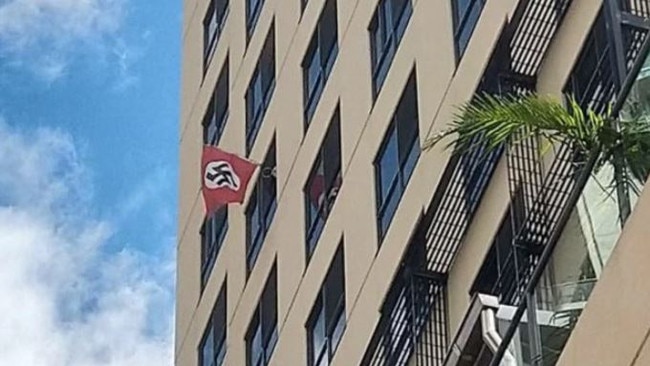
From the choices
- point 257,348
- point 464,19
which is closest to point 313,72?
point 257,348

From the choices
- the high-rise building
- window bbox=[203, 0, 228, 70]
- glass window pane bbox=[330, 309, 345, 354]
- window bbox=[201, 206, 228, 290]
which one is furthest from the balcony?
window bbox=[203, 0, 228, 70]

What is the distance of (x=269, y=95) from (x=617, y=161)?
1973cm

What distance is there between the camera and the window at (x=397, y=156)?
26453mm

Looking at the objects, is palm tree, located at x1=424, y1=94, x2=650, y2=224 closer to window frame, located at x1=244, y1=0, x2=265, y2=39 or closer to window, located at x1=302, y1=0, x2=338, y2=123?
window, located at x1=302, y1=0, x2=338, y2=123

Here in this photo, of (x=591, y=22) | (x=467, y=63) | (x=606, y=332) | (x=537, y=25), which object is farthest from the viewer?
(x=467, y=63)

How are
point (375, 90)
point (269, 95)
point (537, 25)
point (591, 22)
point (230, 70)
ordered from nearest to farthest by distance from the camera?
point (591, 22) → point (537, 25) → point (375, 90) → point (269, 95) → point (230, 70)

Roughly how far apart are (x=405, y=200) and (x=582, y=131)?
10.3 meters

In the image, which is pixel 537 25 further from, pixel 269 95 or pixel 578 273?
pixel 269 95

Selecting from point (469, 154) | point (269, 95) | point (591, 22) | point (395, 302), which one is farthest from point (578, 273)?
point (269, 95)

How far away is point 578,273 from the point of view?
603 inches

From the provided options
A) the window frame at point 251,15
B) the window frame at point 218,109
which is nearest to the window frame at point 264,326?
the window frame at point 218,109

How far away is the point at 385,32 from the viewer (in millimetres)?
28688

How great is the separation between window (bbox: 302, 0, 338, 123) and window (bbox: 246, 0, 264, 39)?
401 centimetres

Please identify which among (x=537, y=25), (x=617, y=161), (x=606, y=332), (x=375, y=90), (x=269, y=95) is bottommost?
(x=606, y=332)
